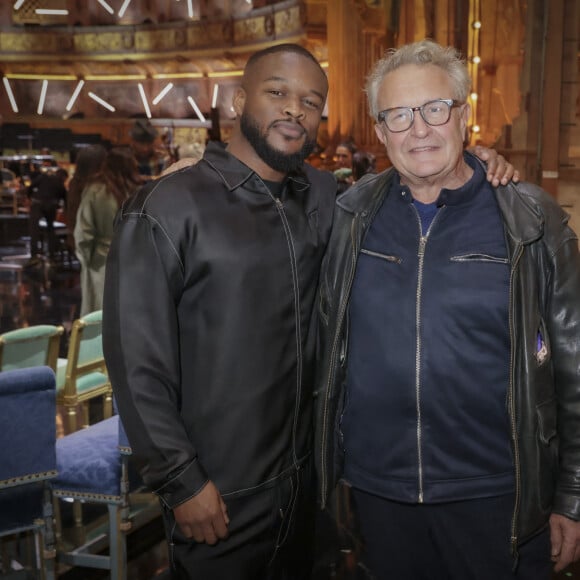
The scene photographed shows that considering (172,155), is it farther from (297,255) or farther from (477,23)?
(297,255)

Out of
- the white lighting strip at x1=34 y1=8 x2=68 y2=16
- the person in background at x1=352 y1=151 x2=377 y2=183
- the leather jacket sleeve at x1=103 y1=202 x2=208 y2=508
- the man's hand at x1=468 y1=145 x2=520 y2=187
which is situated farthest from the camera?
→ the white lighting strip at x1=34 y1=8 x2=68 y2=16

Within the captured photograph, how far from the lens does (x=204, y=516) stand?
5.87ft

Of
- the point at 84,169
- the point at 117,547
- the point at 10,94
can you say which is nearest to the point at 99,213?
the point at 84,169

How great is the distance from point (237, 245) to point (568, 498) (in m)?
1.00

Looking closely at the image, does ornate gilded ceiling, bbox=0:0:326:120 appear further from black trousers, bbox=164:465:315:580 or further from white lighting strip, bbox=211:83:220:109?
black trousers, bbox=164:465:315:580

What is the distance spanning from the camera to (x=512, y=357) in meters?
1.77

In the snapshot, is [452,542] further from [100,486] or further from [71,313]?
[71,313]

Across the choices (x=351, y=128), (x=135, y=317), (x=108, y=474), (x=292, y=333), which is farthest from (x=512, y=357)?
(x=351, y=128)

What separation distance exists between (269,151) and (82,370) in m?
2.60

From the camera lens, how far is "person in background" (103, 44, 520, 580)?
5.76 feet

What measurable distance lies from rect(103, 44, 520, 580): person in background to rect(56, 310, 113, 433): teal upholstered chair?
7.21 ft

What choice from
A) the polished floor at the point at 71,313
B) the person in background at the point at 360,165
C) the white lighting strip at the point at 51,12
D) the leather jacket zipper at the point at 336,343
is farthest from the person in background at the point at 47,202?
the leather jacket zipper at the point at 336,343

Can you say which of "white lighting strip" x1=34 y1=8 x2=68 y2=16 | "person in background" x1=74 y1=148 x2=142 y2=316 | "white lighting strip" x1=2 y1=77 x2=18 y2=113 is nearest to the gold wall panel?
"white lighting strip" x1=34 y1=8 x2=68 y2=16

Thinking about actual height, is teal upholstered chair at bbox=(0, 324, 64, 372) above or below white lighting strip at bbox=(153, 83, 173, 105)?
below
